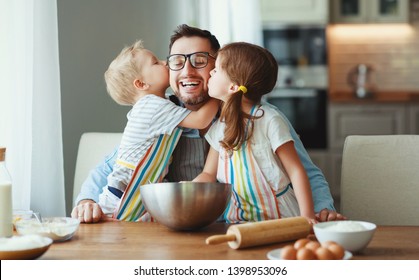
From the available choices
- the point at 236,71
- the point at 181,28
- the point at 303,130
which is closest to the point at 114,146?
the point at 181,28

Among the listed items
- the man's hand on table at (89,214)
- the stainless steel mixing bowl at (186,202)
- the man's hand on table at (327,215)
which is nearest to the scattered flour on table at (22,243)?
the stainless steel mixing bowl at (186,202)

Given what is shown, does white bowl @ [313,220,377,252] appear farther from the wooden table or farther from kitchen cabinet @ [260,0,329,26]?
kitchen cabinet @ [260,0,329,26]

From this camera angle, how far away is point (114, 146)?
230 cm

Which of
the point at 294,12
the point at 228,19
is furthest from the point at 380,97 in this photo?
the point at 228,19

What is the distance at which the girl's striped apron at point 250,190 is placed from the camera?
1.83 metres

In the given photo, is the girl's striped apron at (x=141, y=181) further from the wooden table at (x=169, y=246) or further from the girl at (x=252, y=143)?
the wooden table at (x=169, y=246)

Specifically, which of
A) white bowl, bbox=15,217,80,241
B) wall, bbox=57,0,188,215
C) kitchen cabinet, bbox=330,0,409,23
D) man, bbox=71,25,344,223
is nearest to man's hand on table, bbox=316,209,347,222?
man, bbox=71,25,344,223

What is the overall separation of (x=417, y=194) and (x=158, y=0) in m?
2.20

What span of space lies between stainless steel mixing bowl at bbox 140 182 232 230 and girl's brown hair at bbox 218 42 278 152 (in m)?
0.31

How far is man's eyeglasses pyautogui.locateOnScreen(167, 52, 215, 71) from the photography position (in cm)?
207

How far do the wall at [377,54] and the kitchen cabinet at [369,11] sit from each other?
1.00 feet

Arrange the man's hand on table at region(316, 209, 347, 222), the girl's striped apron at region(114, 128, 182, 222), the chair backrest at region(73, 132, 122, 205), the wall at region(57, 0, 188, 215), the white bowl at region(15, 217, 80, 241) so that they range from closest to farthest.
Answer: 1. the white bowl at region(15, 217, 80, 241)
2. the man's hand on table at region(316, 209, 347, 222)
3. the girl's striped apron at region(114, 128, 182, 222)
4. the chair backrest at region(73, 132, 122, 205)
5. the wall at region(57, 0, 188, 215)
